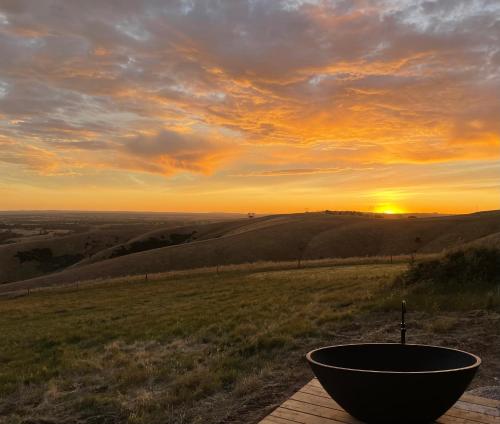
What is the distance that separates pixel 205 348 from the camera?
13.9 meters

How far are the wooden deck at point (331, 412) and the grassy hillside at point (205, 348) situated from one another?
2532 mm

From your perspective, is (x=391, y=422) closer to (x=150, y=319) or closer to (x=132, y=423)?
(x=132, y=423)

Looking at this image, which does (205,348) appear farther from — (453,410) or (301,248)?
(301,248)

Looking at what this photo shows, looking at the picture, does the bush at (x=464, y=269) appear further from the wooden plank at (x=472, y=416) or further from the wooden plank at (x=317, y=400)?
the wooden plank at (x=317, y=400)

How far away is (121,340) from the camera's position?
54.5 ft

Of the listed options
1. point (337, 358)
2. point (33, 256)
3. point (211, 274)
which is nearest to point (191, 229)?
point (33, 256)

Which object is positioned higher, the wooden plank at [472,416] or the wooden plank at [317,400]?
the wooden plank at [472,416]

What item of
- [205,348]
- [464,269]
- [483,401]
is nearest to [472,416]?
[483,401]

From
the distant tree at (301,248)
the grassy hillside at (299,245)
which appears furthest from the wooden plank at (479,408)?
the distant tree at (301,248)

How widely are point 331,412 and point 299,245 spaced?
2872 inches

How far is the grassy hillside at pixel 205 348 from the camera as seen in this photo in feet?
31.5

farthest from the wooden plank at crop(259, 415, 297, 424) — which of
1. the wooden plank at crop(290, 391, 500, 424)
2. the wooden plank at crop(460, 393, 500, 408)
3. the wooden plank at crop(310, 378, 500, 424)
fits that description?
the wooden plank at crop(460, 393, 500, 408)

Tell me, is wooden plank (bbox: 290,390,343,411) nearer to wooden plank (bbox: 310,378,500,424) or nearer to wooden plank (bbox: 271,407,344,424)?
wooden plank (bbox: 310,378,500,424)

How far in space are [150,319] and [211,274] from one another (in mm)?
21537
